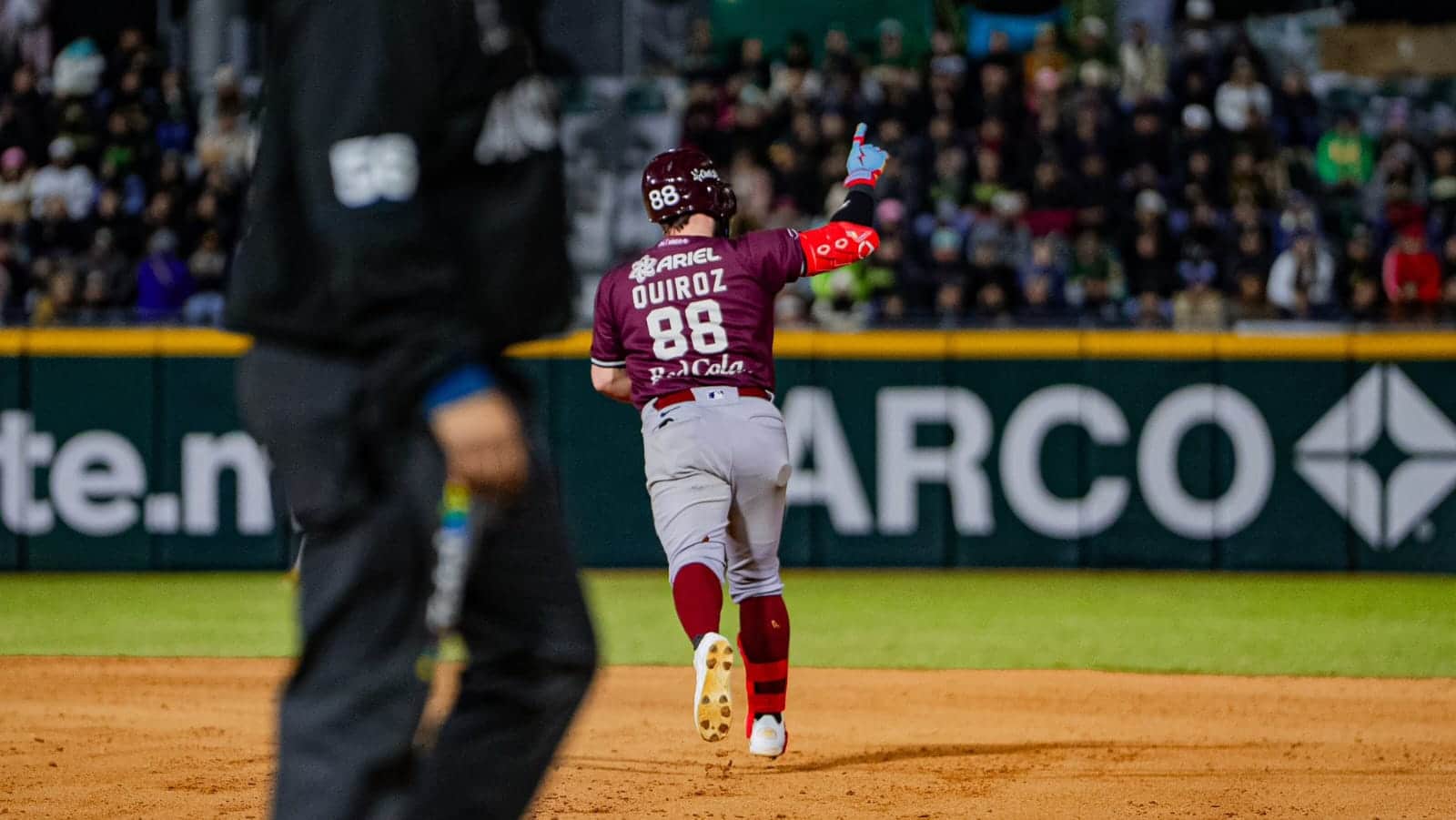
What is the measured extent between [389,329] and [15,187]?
15.8 meters

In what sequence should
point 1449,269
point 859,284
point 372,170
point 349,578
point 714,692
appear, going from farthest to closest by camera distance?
point 1449,269, point 859,284, point 714,692, point 349,578, point 372,170

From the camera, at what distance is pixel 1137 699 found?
27.9 feet

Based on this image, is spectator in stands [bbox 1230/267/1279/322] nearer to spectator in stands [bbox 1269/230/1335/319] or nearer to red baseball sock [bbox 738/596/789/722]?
spectator in stands [bbox 1269/230/1335/319]

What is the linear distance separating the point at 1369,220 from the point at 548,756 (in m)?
15.2

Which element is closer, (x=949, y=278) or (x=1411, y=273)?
(x=949, y=278)

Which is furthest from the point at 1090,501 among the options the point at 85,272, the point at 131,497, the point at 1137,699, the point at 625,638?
the point at 85,272

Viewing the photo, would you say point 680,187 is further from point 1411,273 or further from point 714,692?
point 1411,273

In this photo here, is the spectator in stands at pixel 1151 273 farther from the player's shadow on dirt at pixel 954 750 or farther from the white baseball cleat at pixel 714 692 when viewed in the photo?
the white baseball cleat at pixel 714 692

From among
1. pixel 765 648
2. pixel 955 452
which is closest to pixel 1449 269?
pixel 955 452

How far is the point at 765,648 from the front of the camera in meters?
6.59

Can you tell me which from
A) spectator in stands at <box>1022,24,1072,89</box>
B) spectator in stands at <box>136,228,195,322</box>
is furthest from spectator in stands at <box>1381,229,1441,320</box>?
spectator in stands at <box>136,228,195,322</box>

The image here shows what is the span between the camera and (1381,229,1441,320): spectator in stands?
50.4ft

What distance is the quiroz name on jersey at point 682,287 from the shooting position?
21.7 feet

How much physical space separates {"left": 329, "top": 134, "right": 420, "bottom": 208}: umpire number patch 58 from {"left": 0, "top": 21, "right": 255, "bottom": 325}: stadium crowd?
1225cm
